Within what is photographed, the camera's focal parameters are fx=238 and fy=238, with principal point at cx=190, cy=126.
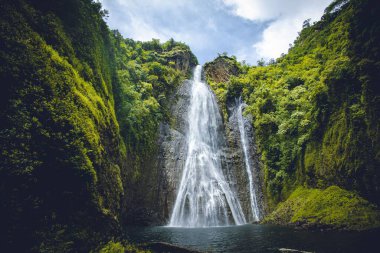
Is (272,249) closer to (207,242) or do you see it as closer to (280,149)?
(207,242)

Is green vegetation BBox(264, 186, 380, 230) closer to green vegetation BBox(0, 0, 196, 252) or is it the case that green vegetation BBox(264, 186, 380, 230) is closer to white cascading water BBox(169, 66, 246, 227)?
white cascading water BBox(169, 66, 246, 227)

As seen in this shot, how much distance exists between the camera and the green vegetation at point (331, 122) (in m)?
13.5

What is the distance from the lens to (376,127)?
1287 cm

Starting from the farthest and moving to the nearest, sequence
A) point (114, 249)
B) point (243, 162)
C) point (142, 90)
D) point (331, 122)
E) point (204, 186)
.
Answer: point (243, 162)
point (142, 90)
point (204, 186)
point (331, 122)
point (114, 249)

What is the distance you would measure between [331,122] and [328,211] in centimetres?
610

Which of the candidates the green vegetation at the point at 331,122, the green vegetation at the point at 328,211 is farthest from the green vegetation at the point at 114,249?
the green vegetation at the point at 331,122

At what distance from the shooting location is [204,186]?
22.0 m

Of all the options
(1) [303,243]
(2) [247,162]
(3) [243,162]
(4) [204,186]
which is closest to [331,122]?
(2) [247,162]

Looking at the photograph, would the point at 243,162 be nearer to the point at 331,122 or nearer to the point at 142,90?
the point at 331,122

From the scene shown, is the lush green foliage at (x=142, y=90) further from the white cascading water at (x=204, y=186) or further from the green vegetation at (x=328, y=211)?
the green vegetation at (x=328, y=211)

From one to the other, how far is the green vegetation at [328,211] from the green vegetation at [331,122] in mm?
619

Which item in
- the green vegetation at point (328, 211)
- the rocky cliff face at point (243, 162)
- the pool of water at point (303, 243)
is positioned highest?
the rocky cliff face at point (243, 162)

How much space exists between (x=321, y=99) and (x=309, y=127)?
2.70 metres

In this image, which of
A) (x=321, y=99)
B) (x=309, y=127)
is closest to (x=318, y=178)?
(x=309, y=127)
